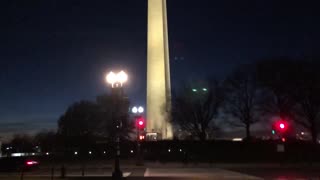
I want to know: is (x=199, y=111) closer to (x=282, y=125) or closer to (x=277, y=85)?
(x=277, y=85)

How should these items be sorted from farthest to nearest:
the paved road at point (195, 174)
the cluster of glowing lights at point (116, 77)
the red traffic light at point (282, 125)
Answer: the paved road at point (195, 174), the cluster of glowing lights at point (116, 77), the red traffic light at point (282, 125)

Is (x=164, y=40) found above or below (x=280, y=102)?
above

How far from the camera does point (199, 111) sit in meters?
88.6

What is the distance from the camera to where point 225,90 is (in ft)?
282

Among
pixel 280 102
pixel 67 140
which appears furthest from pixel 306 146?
pixel 67 140

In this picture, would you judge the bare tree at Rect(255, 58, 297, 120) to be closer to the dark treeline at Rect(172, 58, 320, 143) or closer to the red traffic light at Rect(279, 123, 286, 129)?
the dark treeline at Rect(172, 58, 320, 143)

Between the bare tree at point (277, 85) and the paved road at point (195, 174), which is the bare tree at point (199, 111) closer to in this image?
the bare tree at point (277, 85)

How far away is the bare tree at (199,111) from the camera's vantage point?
3467 inches

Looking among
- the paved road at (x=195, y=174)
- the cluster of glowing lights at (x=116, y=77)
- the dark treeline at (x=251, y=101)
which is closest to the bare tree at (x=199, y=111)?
the dark treeline at (x=251, y=101)

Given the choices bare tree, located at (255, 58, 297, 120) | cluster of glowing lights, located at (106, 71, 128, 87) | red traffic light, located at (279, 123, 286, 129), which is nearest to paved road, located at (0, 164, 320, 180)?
red traffic light, located at (279, 123, 286, 129)

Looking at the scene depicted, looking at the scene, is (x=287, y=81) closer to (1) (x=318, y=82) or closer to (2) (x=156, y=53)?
(1) (x=318, y=82)

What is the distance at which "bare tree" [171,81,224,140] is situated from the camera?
8806 centimetres

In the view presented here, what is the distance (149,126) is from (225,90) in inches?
598

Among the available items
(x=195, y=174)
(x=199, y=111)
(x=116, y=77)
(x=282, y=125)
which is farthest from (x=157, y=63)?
(x=282, y=125)
